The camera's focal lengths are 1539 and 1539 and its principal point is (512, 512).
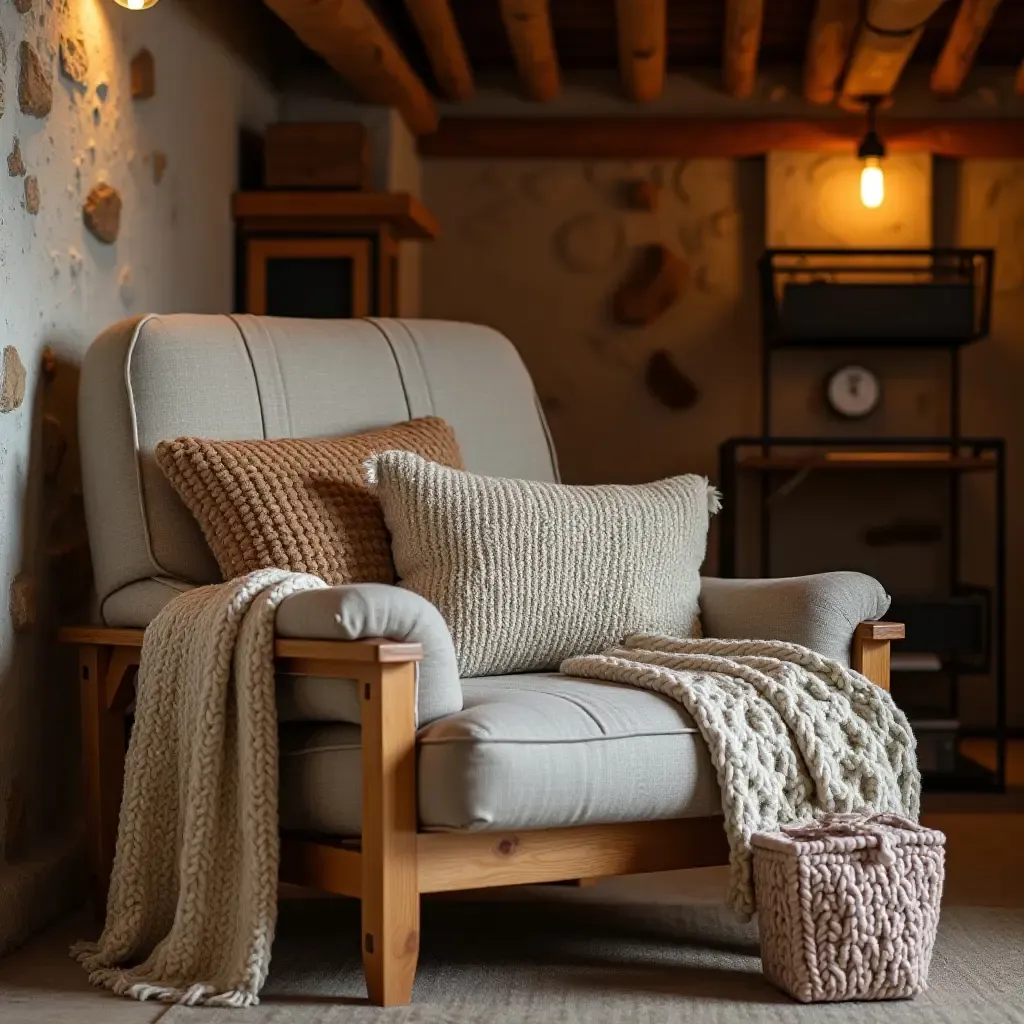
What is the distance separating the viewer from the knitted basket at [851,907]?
1976mm

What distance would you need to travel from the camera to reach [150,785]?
222cm

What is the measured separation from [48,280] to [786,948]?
1598 millimetres

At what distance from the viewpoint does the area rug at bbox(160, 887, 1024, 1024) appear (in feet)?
6.43

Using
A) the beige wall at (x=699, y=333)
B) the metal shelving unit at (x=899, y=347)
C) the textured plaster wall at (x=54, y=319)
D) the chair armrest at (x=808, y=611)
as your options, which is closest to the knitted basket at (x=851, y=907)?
the chair armrest at (x=808, y=611)

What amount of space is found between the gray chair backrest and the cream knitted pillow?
35 cm

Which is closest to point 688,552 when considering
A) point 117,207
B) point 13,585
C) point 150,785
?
point 150,785

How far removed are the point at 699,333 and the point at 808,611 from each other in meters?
2.43

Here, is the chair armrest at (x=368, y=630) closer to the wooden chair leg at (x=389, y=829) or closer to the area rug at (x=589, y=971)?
the wooden chair leg at (x=389, y=829)

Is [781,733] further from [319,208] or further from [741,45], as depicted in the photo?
[741,45]

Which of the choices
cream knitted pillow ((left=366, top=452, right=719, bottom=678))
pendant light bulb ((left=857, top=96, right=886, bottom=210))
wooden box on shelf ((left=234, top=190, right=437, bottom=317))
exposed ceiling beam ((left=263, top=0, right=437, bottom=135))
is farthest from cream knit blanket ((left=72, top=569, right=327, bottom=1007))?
pendant light bulb ((left=857, top=96, right=886, bottom=210))

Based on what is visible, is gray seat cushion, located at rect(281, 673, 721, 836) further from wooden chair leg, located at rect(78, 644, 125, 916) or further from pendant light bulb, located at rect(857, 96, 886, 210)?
pendant light bulb, located at rect(857, 96, 886, 210)

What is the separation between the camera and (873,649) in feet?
7.94

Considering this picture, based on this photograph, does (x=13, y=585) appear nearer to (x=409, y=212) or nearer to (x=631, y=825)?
(x=631, y=825)

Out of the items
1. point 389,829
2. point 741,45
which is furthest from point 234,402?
point 741,45
